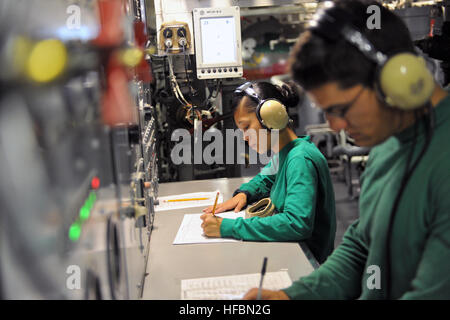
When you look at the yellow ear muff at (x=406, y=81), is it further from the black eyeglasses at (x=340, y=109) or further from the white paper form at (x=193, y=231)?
the white paper form at (x=193, y=231)

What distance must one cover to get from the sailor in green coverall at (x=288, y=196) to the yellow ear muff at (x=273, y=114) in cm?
7

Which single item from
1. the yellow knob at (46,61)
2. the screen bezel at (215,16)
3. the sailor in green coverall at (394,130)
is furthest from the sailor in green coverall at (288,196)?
the yellow knob at (46,61)

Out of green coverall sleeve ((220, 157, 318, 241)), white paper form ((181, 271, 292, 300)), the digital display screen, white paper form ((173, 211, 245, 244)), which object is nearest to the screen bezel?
the digital display screen

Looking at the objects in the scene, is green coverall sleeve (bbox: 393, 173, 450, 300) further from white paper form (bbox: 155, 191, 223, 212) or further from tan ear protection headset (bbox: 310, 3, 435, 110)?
white paper form (bbox: 155, 191, 223, 212)

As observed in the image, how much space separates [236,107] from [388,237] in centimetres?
113

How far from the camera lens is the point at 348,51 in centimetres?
79

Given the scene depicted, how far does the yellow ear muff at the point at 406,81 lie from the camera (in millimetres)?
759

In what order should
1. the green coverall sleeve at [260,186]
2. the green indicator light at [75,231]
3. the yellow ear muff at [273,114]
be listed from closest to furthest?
1. the green indicator light at [75,231]
2. the yellow ear muff at [273,114]
3. the green coverall sleeve at [260,186]

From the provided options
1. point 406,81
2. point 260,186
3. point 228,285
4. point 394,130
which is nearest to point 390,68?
point 406,81

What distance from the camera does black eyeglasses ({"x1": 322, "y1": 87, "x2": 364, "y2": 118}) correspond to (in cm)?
82

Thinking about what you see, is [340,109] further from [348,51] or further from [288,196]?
[288,196]

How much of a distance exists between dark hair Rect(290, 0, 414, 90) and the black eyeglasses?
0.03 m

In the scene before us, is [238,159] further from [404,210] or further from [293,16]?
[293,16]
